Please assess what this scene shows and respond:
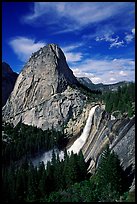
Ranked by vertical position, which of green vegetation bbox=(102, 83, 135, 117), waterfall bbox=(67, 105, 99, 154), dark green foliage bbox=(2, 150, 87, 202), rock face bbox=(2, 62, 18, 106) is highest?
rock face bbox=(2, 62, 18, 106)

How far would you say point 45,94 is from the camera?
502 feet

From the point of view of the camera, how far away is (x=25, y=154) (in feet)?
310

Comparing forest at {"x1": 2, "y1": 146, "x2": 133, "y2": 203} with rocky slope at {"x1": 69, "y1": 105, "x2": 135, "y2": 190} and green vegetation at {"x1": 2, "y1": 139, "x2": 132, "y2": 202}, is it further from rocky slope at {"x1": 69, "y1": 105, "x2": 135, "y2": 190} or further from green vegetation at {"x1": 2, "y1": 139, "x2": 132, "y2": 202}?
rocky slope at {"x1": 69, "y1": 105, "x2": 135, "y2": 190}

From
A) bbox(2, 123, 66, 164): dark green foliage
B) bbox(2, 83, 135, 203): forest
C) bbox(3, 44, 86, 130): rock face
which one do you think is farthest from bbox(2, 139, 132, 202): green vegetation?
bbox(3, 44, 86, 130): rock face

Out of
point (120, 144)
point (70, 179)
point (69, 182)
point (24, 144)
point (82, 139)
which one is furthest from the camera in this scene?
point (24, 144)

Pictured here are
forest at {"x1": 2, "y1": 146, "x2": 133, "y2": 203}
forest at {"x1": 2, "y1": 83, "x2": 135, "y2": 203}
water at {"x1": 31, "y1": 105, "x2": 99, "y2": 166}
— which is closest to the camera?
forest at {"x1": 2, "y1": 83, "x2": 135, "y2": 203}

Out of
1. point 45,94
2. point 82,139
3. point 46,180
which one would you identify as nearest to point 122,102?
point 82,139

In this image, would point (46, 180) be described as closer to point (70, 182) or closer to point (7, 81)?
point (70, 182)

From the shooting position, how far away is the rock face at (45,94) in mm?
139625

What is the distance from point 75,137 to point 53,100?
43191 millimetres

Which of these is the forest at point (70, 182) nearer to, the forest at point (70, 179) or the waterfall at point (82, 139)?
the forest at point (70, 179)

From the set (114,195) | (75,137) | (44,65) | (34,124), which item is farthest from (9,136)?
(114,195)

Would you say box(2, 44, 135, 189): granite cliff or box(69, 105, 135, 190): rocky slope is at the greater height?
box(2, 44, 135, 189): granite cliff

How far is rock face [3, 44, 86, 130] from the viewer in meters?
140
